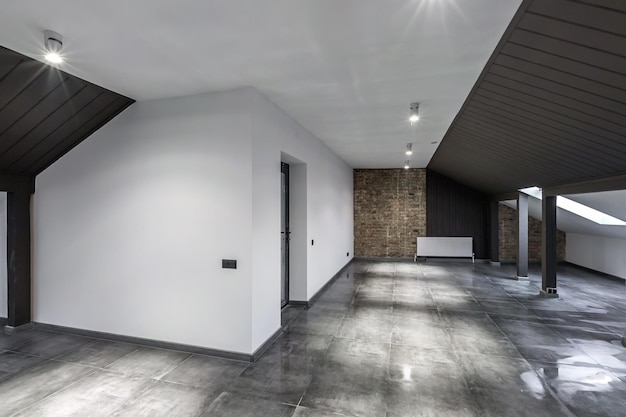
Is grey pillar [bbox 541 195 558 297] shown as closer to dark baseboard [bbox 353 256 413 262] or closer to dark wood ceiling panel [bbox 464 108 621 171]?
dark wood ceiling panel [bbox 464 108 621 171]

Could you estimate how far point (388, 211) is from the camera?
10086 mm

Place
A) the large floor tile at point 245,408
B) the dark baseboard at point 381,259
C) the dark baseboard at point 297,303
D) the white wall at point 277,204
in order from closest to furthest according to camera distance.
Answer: the large floor tile at point 245,408, the white wall at point 277,204, the dark baseboard at point 297,303, the dark baseboard at point 381,259

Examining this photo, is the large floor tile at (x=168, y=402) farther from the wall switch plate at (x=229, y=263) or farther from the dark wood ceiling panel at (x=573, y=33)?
the dark wood ceiling panel at (x=573, y=33)

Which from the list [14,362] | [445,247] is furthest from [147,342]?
[445,247]

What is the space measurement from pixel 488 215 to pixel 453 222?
978mm

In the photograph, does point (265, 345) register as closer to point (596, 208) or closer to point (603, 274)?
point (596, 208)

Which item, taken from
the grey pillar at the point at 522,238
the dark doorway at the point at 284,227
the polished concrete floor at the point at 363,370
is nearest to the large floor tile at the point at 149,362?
the polished concrete floor at the point at 363,370

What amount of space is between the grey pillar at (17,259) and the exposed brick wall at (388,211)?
7931 millimetres

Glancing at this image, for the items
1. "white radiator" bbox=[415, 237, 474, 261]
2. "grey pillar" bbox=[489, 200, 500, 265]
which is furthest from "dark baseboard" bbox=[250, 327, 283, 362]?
"grey pillar" bbox=[489, 200, 500, 265]

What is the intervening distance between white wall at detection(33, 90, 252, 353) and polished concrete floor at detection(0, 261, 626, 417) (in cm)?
39

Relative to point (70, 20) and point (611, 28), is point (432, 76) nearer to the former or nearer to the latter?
point (611, 28)

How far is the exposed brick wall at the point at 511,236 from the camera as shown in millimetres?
9297

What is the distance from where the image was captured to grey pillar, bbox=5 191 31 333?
4.08 m

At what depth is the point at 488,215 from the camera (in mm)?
9492
